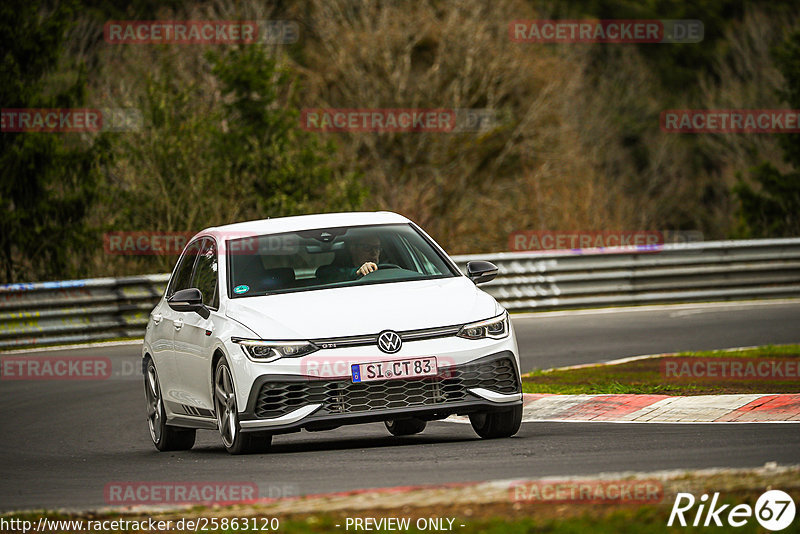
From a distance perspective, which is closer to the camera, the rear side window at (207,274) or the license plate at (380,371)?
the license plate at (380,371)

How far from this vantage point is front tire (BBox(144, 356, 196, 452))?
36.9ft

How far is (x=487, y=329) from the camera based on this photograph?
955 centimetres

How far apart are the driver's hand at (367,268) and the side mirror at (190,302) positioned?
1.11 meters

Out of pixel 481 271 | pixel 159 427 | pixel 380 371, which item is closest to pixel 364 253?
pixel 481 271

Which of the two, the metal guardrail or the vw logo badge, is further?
the metal guardrail

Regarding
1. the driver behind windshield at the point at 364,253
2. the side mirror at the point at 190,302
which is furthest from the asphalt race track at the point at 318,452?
the driver behind windshield at the point at 364,253

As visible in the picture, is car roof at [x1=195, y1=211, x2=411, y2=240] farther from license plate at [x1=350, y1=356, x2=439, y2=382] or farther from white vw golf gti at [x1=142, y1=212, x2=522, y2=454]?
license plate at [x1=350, y1=356, x2=439, y2=382]

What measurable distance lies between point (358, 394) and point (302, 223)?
2.07 m

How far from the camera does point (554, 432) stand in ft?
33.3

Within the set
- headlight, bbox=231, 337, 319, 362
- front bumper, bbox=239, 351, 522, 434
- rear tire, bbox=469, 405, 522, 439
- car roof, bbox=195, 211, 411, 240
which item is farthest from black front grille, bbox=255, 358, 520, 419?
car roof, bbox=195, 211, 411, 240

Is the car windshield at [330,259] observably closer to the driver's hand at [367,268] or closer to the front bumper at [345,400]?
the driver's hand at [367,268]

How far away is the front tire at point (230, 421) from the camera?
31.1 feet

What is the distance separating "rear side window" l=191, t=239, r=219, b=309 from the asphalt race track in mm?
1118

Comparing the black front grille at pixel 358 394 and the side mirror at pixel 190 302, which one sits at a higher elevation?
the side mirror at pixel 190 302
